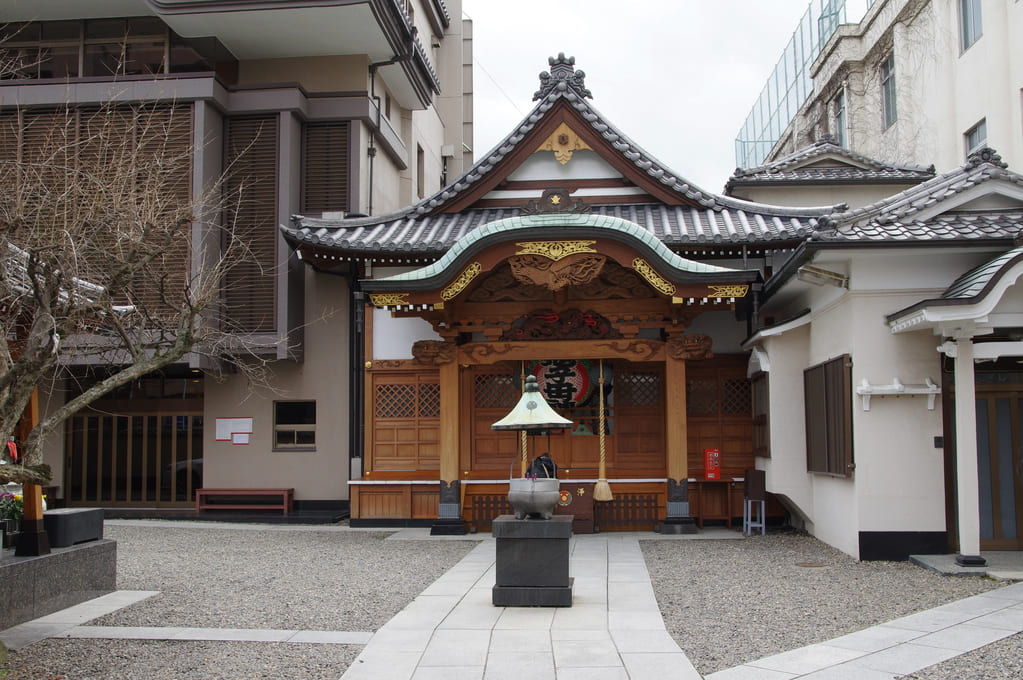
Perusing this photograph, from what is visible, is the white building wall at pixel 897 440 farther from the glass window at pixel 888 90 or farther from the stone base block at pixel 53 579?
the glass window at pixel 888 90

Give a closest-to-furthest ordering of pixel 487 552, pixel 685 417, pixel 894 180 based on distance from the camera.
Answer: pixel 487 552 < pixel 685 417 < pixel 894 180

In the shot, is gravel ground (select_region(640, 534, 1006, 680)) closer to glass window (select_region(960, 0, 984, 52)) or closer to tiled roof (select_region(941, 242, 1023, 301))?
tiled roof (select_region(941, 242, 1023, 301))

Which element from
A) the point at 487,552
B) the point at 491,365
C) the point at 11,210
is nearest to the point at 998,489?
the point at 487,552

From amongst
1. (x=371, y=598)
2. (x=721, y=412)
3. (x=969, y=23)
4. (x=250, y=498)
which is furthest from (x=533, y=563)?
(x=969, y=23)

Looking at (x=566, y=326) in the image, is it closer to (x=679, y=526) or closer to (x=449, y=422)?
(x=449, y=422)

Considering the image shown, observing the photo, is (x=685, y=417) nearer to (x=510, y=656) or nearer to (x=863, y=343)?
(x=863, y=343)

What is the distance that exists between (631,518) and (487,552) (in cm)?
321

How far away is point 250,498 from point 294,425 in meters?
1.64

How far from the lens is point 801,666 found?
681 centimetres

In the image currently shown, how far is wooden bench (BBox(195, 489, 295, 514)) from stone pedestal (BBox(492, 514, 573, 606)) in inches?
365

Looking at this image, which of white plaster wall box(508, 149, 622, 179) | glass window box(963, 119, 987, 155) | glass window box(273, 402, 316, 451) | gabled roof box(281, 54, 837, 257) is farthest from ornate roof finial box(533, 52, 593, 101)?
glass window box(963, 119, 987, 155)

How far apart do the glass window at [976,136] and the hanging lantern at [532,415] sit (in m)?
15.4

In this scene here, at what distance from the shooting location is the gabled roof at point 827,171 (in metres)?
19.8

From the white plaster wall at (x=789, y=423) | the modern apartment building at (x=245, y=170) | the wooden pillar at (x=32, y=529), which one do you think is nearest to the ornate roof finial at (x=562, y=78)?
the modern apartment building at (x=245, y=170)
